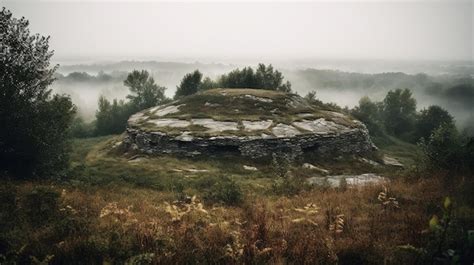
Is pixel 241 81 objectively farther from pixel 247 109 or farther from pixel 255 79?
pixel 247 109

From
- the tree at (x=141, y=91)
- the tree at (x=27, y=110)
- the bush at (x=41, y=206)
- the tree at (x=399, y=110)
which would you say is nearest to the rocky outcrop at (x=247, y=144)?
the tree at (x=27, y=110)

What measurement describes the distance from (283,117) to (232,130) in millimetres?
9174

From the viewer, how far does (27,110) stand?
17.4 metres

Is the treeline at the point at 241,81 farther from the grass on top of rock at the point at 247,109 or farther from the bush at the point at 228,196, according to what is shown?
the bush at the point at 228,196

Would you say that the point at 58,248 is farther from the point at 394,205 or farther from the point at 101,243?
the point at 394,205

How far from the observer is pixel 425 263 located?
178 inches

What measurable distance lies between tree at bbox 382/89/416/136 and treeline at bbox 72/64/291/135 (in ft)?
113

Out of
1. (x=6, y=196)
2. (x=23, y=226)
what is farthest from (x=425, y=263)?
(x=6, y=196)

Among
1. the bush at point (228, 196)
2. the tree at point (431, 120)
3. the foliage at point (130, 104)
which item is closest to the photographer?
the bush at point (228, 196)

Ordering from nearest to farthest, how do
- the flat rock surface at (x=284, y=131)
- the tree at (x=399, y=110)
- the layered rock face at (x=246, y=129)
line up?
the layered rock face at (x=246, y=129) → the flat rock surface at (x=284, y=131) → the tree at (x=399, y=110)

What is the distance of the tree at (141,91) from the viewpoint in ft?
255

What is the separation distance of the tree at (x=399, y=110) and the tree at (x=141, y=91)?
2575 inches

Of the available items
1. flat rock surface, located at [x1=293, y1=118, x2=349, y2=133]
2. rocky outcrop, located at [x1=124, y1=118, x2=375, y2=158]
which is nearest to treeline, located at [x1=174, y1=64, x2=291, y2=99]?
flat rock surface, located at [x1=293, y1=118, x2=349, y2=133]

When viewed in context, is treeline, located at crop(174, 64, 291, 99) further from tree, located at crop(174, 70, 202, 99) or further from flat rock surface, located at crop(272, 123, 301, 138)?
flat rock surface, located at crop(272, 123, 301, 138)
